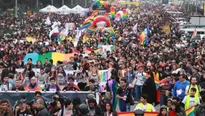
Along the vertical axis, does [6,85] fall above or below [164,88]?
above

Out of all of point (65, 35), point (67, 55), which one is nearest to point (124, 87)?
point (67, 55)

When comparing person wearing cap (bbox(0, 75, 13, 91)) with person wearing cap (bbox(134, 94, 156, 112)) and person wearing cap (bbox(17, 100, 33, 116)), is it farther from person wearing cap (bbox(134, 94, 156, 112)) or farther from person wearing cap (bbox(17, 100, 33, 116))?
person wearing cap (bbox(134, 94, 156, 112))

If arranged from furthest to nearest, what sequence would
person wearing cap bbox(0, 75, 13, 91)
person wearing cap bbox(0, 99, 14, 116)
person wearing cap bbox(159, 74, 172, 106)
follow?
person wearing cap bbox(159, 74, 172, 106)
person wearing cap bbox(0, 75, 13, 91)
person wearing cap bbox(0, 99, 14, 116)

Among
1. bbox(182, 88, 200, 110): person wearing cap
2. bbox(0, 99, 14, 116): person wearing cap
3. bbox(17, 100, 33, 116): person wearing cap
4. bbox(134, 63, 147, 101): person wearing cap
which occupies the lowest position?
bbox(134, 63, 147, 101): person wearing cap

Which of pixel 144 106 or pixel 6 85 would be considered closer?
pixel 144 106

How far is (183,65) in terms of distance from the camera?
636 inches

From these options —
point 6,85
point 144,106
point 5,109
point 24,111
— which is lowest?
point 6,85

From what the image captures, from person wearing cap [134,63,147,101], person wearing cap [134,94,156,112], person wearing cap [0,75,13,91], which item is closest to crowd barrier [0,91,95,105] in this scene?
person wearing cap [0,75,13,91]

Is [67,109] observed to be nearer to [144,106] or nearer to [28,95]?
[144,106]

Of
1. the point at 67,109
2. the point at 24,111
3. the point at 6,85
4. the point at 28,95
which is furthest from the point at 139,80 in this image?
the point at 24,111

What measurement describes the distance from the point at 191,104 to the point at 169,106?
58.4 inches

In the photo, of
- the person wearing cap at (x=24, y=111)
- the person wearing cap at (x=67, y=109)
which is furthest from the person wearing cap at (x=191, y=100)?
the person wearing cap at (x=24, y=111)

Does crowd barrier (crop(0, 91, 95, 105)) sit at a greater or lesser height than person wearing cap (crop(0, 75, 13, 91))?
greater

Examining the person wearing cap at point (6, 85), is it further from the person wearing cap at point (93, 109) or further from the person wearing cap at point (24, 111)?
the person wearing cap at point (93, 109)
